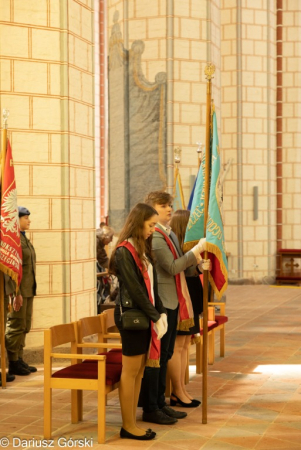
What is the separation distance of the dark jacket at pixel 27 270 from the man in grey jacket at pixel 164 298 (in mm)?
2052

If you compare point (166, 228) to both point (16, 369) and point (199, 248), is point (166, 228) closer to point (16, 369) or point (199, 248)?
point (199, 248)

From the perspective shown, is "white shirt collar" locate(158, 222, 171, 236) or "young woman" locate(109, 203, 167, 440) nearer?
"young woman" locate(109, 203, 167, 440)

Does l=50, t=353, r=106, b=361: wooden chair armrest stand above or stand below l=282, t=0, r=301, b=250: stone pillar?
below

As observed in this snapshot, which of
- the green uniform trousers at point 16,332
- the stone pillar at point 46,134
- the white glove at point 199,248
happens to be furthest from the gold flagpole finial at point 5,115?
the white glove at point 199,248

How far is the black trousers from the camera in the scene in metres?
5.44

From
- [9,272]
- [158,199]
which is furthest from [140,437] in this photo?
[9,272]

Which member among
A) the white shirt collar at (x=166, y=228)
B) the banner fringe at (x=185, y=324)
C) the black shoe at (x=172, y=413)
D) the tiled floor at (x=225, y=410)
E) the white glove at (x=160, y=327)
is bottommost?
the tiled floor at (x=225, y=410)

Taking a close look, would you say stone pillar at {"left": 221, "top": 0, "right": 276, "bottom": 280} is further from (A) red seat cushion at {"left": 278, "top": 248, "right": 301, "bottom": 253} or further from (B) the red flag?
(B) the red flag

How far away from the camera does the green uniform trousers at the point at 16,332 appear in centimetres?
724

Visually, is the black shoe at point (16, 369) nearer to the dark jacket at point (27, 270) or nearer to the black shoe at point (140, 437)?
the dark jacket at point (27, 270)

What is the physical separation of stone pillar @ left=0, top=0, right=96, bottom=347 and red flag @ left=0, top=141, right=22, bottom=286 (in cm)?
88

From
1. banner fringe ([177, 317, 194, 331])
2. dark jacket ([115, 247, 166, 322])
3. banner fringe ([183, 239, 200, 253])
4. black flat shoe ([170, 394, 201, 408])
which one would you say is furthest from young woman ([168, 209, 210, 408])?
dark jacket ([115, 247, 166, 322])

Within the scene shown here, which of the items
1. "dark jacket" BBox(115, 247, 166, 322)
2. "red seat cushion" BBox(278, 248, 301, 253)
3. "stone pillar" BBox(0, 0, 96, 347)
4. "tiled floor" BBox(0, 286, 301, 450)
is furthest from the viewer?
"red seat cushion" BBox(278, 248, 301, 253)

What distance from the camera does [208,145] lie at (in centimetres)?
567
